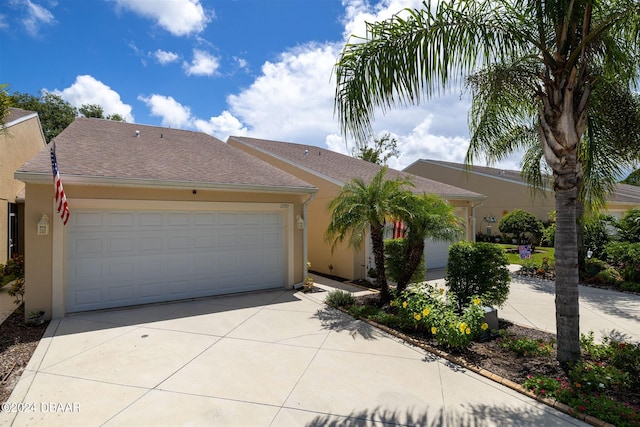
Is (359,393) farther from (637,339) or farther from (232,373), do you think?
(637,339)

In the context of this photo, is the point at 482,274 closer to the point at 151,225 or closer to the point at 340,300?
the point at 340,300

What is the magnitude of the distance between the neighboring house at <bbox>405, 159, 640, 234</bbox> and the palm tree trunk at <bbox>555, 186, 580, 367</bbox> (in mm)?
16935

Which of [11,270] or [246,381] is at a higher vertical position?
[11,270]

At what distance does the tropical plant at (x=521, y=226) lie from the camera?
1989 centimetres

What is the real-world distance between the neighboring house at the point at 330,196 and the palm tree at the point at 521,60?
5.87 metres

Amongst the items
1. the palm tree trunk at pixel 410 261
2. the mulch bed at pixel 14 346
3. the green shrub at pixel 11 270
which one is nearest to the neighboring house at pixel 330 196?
the palm tree trunk at pixel 410 261

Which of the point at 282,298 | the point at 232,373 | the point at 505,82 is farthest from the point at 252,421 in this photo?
the point at 505,82

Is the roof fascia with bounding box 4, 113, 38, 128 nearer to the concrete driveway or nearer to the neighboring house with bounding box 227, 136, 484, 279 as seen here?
the neighboring house with bounding box 227, 136, 484, 279

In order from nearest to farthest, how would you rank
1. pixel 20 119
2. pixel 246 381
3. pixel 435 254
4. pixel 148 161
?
1. pixel 246 381
2. pixel 148 161
3. pixel 20 119
4. pixel 435 254

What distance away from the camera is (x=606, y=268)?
11.3 metres

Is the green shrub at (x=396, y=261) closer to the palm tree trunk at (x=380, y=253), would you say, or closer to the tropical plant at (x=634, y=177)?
the palm tree trunk at (x=380, y=253)

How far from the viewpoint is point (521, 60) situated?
501cm

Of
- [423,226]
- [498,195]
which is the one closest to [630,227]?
[423,226]

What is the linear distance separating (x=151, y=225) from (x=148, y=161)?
187cm
